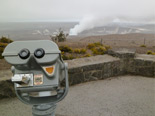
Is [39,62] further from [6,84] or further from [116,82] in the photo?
[116,82]

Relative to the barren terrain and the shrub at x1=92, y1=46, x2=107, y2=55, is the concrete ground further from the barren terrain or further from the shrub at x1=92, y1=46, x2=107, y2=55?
the barren terrain

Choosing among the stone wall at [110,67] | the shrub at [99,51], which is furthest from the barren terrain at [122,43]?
the stone wall at [110,67]

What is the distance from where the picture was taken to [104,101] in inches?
93.9

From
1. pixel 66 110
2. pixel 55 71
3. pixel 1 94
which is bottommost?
pixel 66 110

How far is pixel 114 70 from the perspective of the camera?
344 centimetres

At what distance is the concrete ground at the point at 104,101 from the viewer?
2.10m

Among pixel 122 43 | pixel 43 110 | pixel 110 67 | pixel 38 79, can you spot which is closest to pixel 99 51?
pixel 110 67

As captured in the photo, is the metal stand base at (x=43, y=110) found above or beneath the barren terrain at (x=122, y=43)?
above

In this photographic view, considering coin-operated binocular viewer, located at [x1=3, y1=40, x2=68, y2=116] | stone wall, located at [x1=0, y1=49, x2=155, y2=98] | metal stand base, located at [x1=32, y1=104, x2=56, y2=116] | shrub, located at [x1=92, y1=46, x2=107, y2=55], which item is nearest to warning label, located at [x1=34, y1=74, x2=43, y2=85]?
coin-operated binocular viewer, located at [x1=3, y1=40, x2=68, y2=116]

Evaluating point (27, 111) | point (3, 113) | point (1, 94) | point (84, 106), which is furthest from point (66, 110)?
point (1, 94)

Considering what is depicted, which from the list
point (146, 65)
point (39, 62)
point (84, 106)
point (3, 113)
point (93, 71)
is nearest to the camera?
point (39, 62)

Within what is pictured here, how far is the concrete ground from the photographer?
82.5 inches

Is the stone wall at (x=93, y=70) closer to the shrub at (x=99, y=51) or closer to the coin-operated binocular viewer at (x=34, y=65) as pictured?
the coin-operated binocular viewer at (x=34, y=65)

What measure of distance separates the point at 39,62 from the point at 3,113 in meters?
1.51
